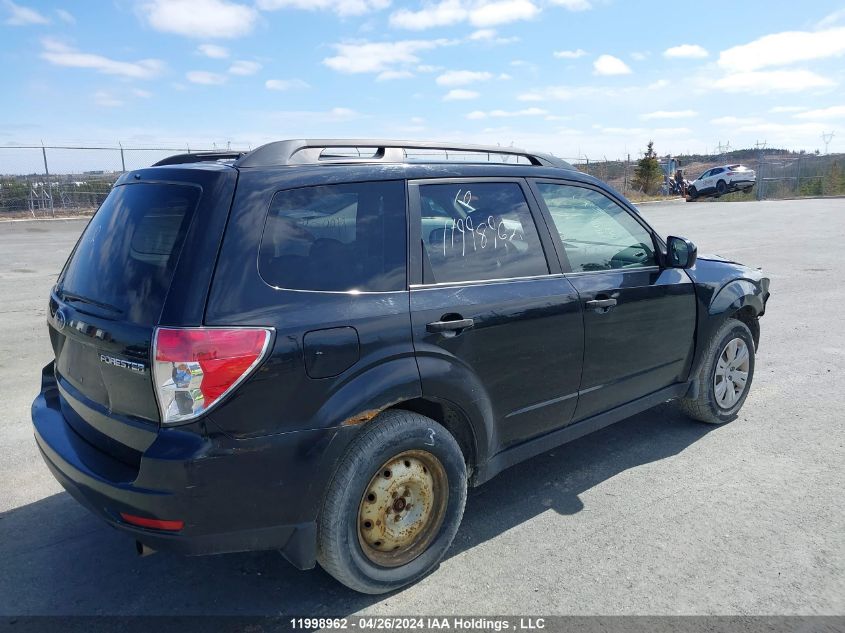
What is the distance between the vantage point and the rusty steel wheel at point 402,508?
2812 millimetres

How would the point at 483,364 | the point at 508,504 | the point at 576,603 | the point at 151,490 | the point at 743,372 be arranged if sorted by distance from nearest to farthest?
the point at 151,490, the point at 576,603, the point at 483,364, the point at 508,504, the point at 743,372

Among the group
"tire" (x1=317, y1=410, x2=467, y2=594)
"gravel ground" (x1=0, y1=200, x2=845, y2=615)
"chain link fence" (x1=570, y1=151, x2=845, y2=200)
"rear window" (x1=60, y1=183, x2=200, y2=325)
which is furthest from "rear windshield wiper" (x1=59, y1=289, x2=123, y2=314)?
"chain link fence" (x1=570, y1=151, x2=845, y2=200)

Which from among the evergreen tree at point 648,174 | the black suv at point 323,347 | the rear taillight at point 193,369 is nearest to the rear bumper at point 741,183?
the evergreen tree at point 648,174

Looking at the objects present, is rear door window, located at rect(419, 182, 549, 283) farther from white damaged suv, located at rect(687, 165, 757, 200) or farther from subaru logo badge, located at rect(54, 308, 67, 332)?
white damaged suv, located at rect(687, 165, 757, 200)

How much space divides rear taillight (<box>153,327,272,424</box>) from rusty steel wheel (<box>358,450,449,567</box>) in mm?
793

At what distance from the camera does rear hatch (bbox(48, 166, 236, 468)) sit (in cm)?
243

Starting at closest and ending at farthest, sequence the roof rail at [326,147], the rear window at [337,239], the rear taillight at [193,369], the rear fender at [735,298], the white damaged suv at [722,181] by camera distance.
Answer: the rear taillight at [193,369]
the rear window at [337,239]
the roof rail at [326,147]
the rear fender at [735,298]
the white damaged suv at [722,181]

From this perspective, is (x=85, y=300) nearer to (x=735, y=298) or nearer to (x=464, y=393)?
(x=464, y=393)

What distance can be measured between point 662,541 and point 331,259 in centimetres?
218

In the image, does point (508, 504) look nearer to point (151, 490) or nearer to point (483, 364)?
point (483, 364)

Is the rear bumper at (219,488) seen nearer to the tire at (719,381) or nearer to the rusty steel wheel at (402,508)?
the rusty steel wheel at (402,508)

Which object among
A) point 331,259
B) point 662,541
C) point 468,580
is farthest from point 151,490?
point 662,541

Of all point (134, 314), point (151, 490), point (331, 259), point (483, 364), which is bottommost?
point (151, 490)

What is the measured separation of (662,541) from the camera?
10.8ft
